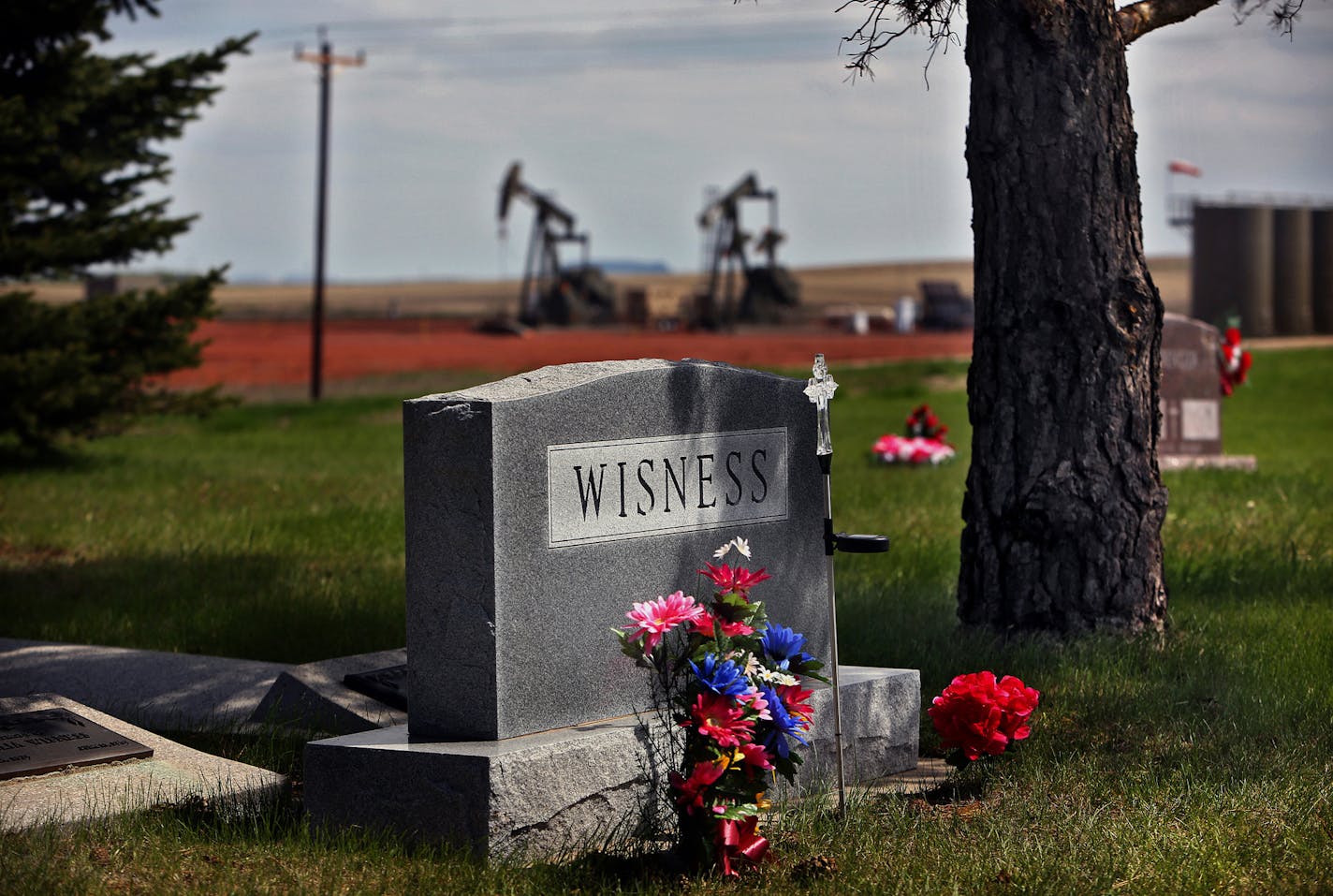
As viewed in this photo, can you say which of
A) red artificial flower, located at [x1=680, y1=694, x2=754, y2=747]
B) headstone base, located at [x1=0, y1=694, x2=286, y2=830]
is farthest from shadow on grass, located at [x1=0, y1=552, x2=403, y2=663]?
red artificial flower, located at [x1=680, y1=694, x2=754, y2=747]

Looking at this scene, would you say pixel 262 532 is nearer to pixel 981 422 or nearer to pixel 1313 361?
pixel 981 422

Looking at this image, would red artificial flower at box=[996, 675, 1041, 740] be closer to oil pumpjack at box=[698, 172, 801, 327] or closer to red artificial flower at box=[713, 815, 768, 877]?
red artificial flower at box=[713, 815, 768, 877]

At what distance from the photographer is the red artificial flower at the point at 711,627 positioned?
4285mm

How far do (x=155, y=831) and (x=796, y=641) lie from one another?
198 cm

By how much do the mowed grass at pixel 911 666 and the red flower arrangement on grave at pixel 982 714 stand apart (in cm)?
19

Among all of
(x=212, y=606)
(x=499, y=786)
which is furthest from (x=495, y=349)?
(x=499, y=786)

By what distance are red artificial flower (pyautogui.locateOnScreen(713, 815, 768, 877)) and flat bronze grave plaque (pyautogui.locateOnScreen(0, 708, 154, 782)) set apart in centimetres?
211

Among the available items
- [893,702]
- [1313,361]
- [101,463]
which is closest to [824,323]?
[1313,361]

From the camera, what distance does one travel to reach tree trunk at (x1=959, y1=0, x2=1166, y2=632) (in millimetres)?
6629

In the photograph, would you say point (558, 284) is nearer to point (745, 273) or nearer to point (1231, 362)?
point (745, 273)

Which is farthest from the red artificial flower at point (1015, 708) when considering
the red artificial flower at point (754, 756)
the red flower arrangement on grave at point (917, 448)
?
the red flower arrangement on grave at point (917, 448)

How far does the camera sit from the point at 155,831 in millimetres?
4312

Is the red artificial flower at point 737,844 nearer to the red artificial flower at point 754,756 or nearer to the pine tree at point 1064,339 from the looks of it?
the red artificial flower at point 754,756

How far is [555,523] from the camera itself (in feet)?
14.5
